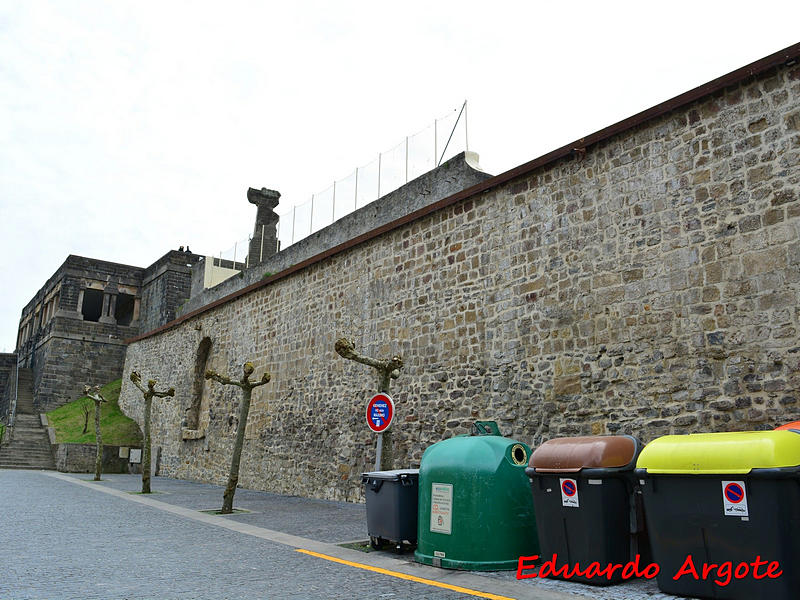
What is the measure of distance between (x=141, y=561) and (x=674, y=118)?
25.8 ft

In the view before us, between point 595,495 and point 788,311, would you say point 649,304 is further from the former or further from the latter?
point 595,495

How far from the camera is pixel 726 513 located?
4375mm

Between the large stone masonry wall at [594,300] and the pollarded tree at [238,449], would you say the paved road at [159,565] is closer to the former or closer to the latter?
the pollarded tree at [238,449]

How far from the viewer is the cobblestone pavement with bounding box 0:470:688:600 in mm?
4973

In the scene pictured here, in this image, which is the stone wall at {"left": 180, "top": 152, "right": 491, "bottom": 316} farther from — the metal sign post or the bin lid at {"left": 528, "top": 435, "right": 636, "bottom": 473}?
the bin lid at {"left": 528, "top": 435, "right": 636, "bottom": 473}

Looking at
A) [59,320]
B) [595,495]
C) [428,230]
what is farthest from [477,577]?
[59,320]

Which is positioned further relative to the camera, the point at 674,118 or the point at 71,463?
the point at 71,463

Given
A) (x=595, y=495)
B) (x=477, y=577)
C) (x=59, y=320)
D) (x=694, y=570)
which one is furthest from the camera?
(x=59, y=320)

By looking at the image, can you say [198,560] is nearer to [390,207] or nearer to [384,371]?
[384,371]

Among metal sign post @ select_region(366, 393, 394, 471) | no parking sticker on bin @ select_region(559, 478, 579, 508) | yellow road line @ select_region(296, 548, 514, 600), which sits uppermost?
metal sign post @ select_region(366, 393, 394, 471)

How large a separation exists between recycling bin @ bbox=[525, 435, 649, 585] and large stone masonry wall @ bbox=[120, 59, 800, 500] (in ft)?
7.68

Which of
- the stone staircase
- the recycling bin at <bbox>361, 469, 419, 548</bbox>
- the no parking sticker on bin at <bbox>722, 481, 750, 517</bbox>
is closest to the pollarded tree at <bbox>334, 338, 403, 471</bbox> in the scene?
the recycling bin at <bbox>361, 469, 419, 548</bbox>

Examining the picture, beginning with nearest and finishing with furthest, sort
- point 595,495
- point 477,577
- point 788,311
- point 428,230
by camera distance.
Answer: point 595,495 < point 477,577 < point 788,311 < point 428,230

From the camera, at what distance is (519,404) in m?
9.30
